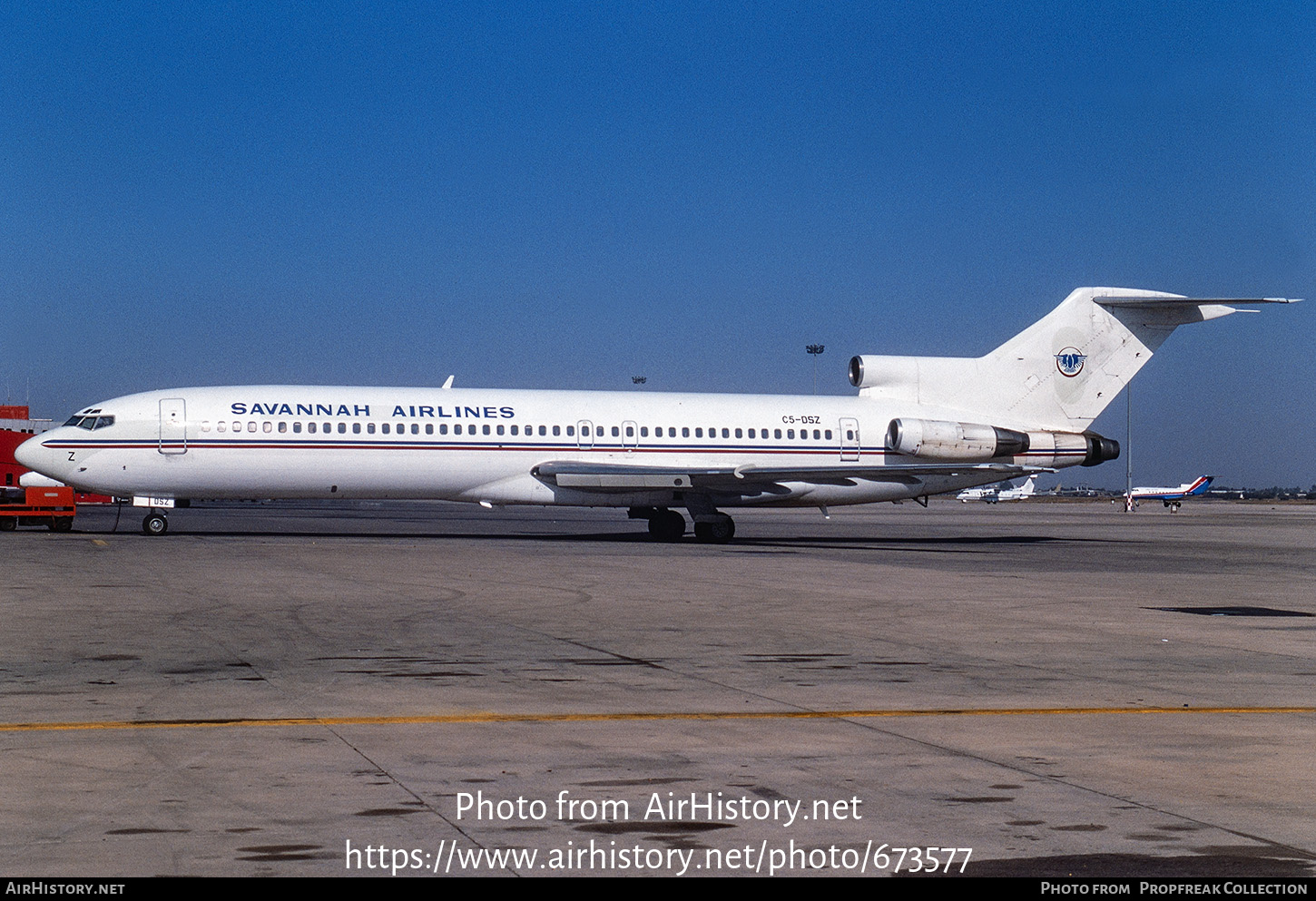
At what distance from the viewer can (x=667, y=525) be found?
117 feet

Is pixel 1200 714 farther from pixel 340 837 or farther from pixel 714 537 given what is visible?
pixel 714 537

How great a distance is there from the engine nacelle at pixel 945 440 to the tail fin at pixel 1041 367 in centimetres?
185

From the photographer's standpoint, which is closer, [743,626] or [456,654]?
[456,654]

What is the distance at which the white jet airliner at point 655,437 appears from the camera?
32.2 meters

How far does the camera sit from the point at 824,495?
3516cm

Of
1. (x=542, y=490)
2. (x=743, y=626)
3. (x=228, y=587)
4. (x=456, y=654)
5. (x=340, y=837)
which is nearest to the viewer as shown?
(x=340, y=837)

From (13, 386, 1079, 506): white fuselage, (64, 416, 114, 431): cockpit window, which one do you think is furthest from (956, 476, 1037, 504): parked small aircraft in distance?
(64, 416, 114, 431): cockpit window

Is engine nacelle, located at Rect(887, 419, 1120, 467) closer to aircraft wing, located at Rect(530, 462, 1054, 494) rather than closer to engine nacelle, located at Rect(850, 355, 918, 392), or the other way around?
aircraft wing, located at Rect(530, 462, 1054, 494)

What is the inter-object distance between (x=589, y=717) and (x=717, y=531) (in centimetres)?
2499

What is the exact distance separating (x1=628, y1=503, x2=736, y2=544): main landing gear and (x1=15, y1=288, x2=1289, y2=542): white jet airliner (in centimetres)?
5

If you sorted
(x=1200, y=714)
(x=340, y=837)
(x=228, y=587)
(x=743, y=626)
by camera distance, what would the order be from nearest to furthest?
1. (x=340, y=837)
2. (x=1200, y=714)
3. (x=743, y=626)
4. (x=228, y=587)

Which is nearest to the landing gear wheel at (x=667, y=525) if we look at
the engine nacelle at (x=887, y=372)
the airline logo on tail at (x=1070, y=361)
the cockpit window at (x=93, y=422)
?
the engine nacelle at (x=887, y=372)

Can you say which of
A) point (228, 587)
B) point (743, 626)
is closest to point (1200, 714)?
point (743, 626)
